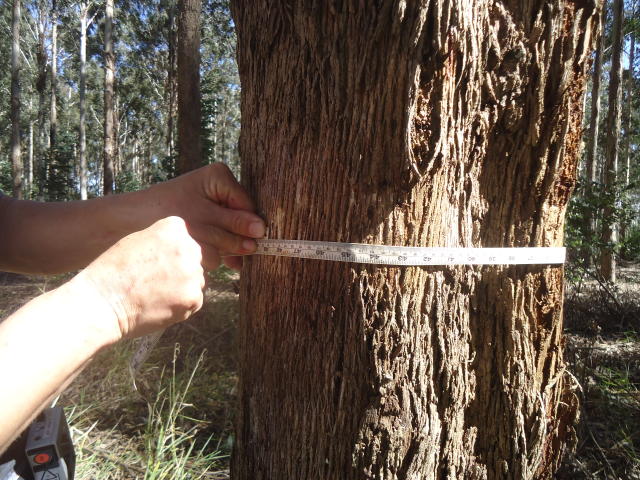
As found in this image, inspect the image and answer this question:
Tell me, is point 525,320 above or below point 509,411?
above

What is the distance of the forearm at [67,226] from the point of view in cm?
164

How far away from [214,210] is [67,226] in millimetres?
666

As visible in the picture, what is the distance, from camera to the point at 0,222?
1662 mm

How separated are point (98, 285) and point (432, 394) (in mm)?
939

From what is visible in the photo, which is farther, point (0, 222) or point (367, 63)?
point (0, 222)

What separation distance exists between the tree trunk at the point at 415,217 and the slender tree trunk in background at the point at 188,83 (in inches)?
237

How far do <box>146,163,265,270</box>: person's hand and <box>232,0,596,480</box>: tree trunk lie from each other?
0.38 ft

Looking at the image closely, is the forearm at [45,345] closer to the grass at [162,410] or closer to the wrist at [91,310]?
the wrist at [91,310]

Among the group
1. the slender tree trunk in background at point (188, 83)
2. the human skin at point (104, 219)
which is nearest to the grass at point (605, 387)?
the human skin at point (104, 219)

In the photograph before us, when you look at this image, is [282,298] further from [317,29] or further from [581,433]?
[581,433]

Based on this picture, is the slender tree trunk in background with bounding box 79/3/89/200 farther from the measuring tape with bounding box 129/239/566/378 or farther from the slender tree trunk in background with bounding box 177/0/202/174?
the measuring tape with bounding box 129/239/566/378

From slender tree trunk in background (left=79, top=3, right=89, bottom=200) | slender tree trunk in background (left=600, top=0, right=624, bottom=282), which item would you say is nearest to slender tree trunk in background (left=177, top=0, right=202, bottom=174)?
slender tree trunk in background (left=600, top=0, right=624, bottom=282)

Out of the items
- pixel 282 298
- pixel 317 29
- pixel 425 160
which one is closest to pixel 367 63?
pixel 317 29

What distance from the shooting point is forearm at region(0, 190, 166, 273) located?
164 centimetres
